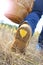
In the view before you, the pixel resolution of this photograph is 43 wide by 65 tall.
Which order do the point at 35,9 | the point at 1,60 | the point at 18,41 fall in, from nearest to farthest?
the point at 1,60, the point at 18,41, the point at 35,9

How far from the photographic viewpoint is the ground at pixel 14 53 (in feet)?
3.60

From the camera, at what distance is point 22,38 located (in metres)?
1.18

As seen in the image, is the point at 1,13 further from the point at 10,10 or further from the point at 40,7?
the point at 40,7

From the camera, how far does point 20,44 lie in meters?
1.20

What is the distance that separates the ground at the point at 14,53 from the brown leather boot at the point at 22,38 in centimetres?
3

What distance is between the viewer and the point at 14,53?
1162 mm

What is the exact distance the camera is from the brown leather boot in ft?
3.79

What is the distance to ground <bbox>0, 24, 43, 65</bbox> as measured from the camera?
110cm

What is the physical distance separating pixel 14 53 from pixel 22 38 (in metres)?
0.08

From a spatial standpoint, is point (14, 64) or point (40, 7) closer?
point (14, 64)

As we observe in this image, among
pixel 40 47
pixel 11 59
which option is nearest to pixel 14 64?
pixel 11 59

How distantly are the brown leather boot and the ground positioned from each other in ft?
0.09

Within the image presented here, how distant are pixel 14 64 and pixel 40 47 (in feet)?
0.79

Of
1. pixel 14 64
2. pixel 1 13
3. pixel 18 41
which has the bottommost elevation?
pixel 14 64
